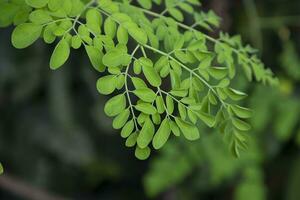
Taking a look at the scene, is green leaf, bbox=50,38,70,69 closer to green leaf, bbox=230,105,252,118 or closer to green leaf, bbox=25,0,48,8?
green leaf, bbox=25,0,48,8

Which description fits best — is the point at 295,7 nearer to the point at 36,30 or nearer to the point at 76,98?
the point at 76,98

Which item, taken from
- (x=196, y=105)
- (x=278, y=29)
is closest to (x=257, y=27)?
(x=278, y=29)

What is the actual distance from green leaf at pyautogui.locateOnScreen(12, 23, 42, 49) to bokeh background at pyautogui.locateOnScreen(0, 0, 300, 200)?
100cm

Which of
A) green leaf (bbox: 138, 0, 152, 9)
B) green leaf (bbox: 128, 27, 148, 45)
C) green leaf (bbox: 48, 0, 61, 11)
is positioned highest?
green leaf (bbox: 138, 0, 152, 9)

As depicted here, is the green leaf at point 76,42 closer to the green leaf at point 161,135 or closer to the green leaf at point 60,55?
the green leaf at point 60,55

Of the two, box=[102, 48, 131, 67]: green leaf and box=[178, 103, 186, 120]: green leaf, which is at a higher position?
box=[102, 48, 131, 67]: green leaf

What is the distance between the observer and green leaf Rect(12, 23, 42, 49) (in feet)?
1.93

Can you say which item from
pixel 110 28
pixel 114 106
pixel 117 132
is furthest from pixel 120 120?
pixel 117 132

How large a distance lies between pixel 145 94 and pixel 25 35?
0.46ft

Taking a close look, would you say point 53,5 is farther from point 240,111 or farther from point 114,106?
point 240,111

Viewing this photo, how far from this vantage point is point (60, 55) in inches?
22.9

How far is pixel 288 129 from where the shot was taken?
1.61 metres

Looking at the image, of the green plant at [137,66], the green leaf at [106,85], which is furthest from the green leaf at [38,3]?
the green leaf at [106,85]

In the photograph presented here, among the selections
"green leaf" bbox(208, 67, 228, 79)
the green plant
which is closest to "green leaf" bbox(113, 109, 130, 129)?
the green plant
